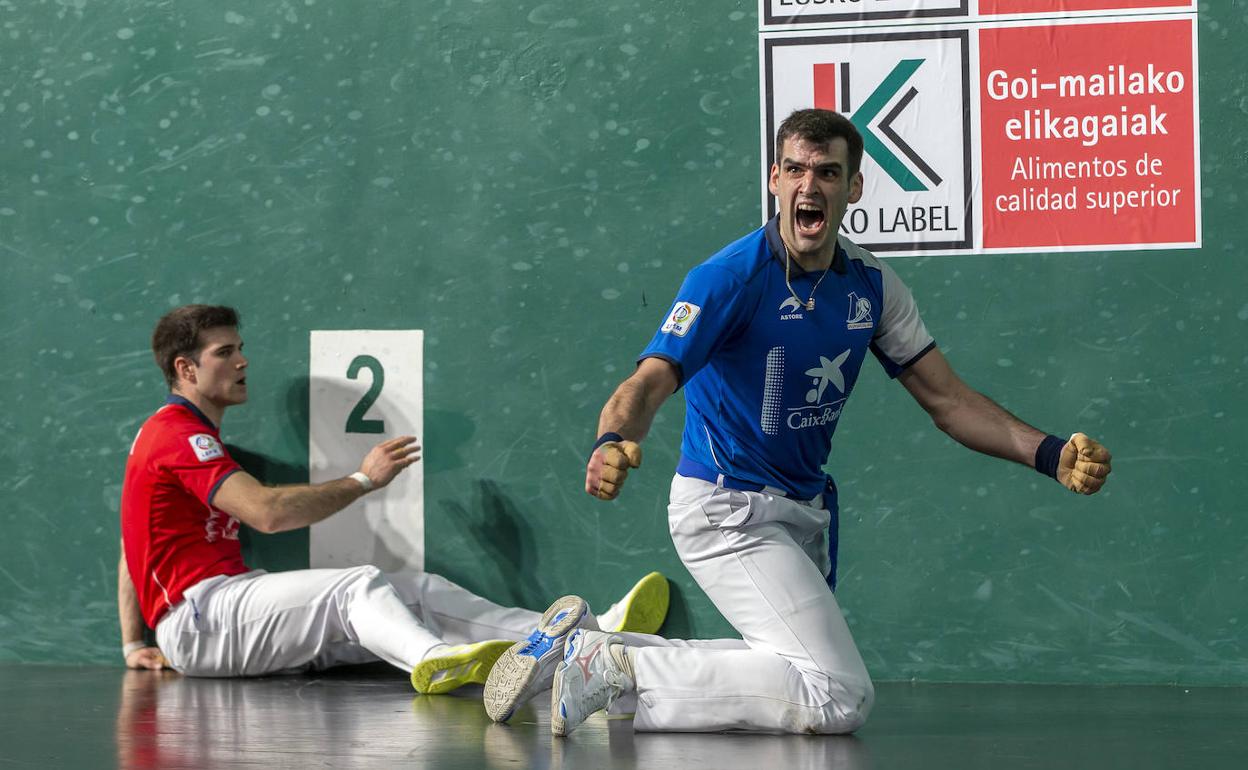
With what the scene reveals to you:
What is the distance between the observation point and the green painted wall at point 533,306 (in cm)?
418

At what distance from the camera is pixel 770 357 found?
3.31 meters

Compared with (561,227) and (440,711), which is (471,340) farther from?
(440,711)

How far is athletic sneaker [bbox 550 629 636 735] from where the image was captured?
10.7 feet

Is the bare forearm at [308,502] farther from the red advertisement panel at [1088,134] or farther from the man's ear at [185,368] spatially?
the red advertisement panel at [1088,134]

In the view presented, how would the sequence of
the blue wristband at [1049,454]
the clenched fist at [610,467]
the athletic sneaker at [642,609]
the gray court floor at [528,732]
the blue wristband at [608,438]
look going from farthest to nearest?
the athletic sneaker at [642,609], the blue wristband at [1049,454], the gray court floor at [528,732], the blue wristband at [608,438], the clenched fist at [610,467]

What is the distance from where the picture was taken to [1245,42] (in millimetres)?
4145

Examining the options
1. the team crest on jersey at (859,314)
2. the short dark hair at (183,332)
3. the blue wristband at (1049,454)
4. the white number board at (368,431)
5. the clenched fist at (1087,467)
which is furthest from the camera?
the white number board at (368,431)

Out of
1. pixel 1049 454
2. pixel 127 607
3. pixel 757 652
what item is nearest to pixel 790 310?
pixel 1049 454

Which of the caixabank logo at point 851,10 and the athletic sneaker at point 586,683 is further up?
the caixabank logo at point 851,10

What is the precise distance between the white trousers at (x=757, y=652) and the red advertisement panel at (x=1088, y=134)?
55.9 inches

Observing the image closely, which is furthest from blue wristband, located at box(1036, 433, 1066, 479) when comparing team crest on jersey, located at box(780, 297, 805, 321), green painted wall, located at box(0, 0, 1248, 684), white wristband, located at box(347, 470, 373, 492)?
white wristband, located at box(347, 470, 373, 492)

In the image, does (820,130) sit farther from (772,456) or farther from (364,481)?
(364,481)

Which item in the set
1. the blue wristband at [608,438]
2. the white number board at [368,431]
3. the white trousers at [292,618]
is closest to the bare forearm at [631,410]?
the blue wristband at [608,438]

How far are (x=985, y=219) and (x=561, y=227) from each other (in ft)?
4.11
